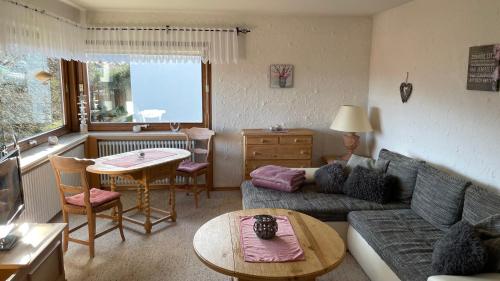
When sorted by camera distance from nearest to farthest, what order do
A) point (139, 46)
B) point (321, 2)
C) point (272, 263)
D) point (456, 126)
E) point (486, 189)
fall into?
point (272, 263), point (486, 189), point (456, 126), point (321, 2), point (139, 46)

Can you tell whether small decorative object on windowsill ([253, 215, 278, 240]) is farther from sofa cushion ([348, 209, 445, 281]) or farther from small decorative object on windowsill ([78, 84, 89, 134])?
small decorative object on windowsill ([78, 84, 89, 134])

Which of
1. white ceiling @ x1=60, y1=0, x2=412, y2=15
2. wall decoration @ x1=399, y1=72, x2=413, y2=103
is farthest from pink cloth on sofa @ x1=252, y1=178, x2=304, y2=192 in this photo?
white ceiling @ x1=60, y1=0, x2=412, y2=15

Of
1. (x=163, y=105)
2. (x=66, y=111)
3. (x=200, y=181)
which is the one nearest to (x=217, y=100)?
(x=163, y=105)

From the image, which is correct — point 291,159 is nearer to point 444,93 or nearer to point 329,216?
point 329,216

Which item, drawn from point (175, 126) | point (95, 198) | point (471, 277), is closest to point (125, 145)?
point (175, 126)

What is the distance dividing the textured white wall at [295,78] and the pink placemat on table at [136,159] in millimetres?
1162

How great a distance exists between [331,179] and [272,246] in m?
1.47

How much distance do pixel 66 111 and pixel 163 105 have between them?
3.94 feet

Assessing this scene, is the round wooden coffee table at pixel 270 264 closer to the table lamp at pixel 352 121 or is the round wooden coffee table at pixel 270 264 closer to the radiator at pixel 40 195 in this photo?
the radiator at pixel 40 195

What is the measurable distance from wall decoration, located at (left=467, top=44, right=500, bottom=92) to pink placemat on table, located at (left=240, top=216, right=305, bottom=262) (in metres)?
1.80

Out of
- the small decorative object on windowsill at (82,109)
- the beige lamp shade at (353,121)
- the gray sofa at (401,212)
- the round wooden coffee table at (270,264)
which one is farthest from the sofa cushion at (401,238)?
the small decorative object on windowsill at (82,109)

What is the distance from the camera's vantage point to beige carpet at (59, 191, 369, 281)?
2943 mm

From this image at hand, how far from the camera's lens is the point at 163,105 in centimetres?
504

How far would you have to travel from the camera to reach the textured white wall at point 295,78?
4.84m
